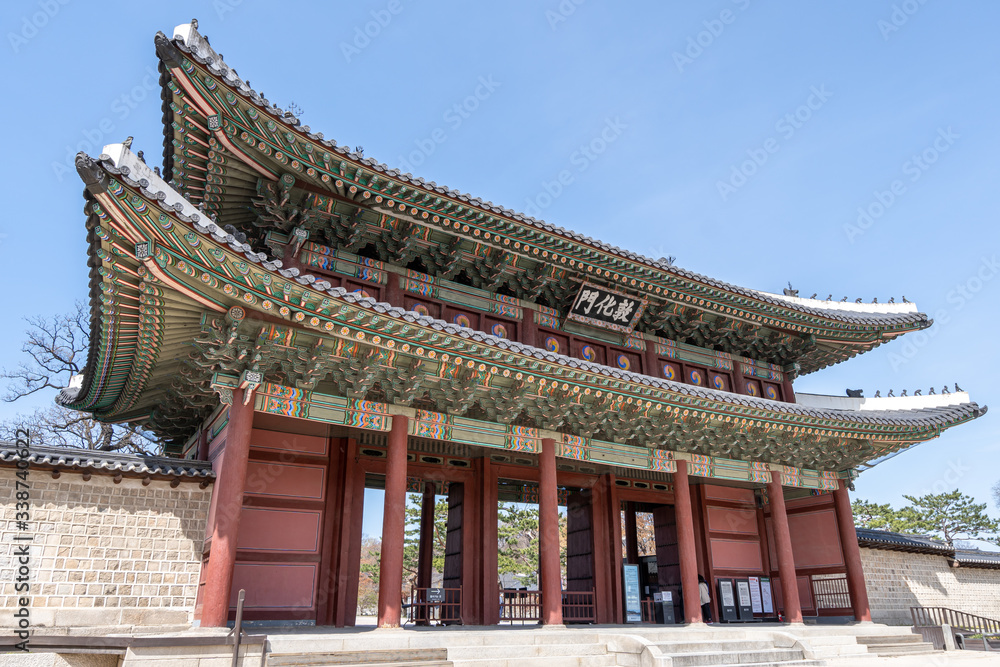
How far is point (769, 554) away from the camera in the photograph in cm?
1599

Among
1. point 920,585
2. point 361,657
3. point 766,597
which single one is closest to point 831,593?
point 766,597

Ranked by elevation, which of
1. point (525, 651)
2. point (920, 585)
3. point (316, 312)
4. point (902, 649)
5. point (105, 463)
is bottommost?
point (902, 649)

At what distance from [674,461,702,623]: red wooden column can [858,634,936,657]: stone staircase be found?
3.41m

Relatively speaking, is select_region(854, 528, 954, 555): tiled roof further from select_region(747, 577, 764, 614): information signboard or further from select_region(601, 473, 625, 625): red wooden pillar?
select_region(601, 473, 625, 625): red wooden pillar

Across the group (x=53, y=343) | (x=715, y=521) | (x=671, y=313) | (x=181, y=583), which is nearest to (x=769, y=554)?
(x=715, y=521)

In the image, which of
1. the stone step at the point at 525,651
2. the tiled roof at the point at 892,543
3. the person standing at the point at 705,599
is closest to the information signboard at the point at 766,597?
the person standing at the point at 705,599

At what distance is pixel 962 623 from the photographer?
60.6 feet

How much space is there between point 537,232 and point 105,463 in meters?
7.66

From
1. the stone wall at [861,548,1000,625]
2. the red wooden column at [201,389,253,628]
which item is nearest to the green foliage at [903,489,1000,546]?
the stone wall at [861,548,1000,625]

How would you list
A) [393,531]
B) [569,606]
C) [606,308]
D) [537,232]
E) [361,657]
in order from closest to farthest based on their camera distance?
[361,657]
[393,531]
[537,232]
[569,606]
[606,308]

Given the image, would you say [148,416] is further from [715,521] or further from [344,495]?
[715,521]

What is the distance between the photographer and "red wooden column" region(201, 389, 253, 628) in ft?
26.3

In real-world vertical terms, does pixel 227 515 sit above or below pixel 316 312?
below

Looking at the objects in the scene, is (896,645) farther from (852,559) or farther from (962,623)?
(962,623)
